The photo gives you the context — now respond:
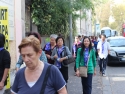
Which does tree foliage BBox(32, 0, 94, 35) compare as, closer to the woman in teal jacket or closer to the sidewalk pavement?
the sidewalk pavement

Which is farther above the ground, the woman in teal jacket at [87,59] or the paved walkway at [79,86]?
the woman in teal jacket at [87,59]

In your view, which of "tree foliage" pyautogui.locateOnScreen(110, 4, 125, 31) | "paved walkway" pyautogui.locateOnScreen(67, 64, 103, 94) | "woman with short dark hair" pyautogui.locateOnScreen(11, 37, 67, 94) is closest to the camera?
"woman with short dark hair" pyautogui.locateOnScreen(11, 37, 67, 94)

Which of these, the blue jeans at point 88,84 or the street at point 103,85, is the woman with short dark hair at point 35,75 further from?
the street at point 103,85

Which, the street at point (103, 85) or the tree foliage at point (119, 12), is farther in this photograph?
the tree foliage at point (119, 12)

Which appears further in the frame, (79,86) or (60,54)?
(79,86)

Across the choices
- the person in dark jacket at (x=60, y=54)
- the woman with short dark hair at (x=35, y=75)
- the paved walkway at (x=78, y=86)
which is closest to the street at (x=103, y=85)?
the paved walkway at (x=78, y=86)

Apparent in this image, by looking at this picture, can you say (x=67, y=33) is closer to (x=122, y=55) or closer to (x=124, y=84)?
(x=122, y=55)

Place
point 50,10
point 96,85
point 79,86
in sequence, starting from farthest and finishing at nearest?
1. point 50,10
2. point 96,85
3. point 79,86

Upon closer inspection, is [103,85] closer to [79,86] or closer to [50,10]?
[79,86]

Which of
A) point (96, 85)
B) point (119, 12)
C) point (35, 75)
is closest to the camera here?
point (35, 75)

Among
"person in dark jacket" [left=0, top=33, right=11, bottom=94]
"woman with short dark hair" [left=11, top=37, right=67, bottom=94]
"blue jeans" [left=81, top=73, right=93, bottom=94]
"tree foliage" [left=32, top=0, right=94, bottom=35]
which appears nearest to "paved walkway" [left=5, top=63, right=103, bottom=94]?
"blue jeans" [left=81, top=73, right=93, bottom=94]

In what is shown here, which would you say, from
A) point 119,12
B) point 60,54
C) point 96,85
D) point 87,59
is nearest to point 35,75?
point 60,54

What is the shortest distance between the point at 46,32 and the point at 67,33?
14.8 feet

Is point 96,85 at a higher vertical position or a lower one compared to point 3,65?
lower
